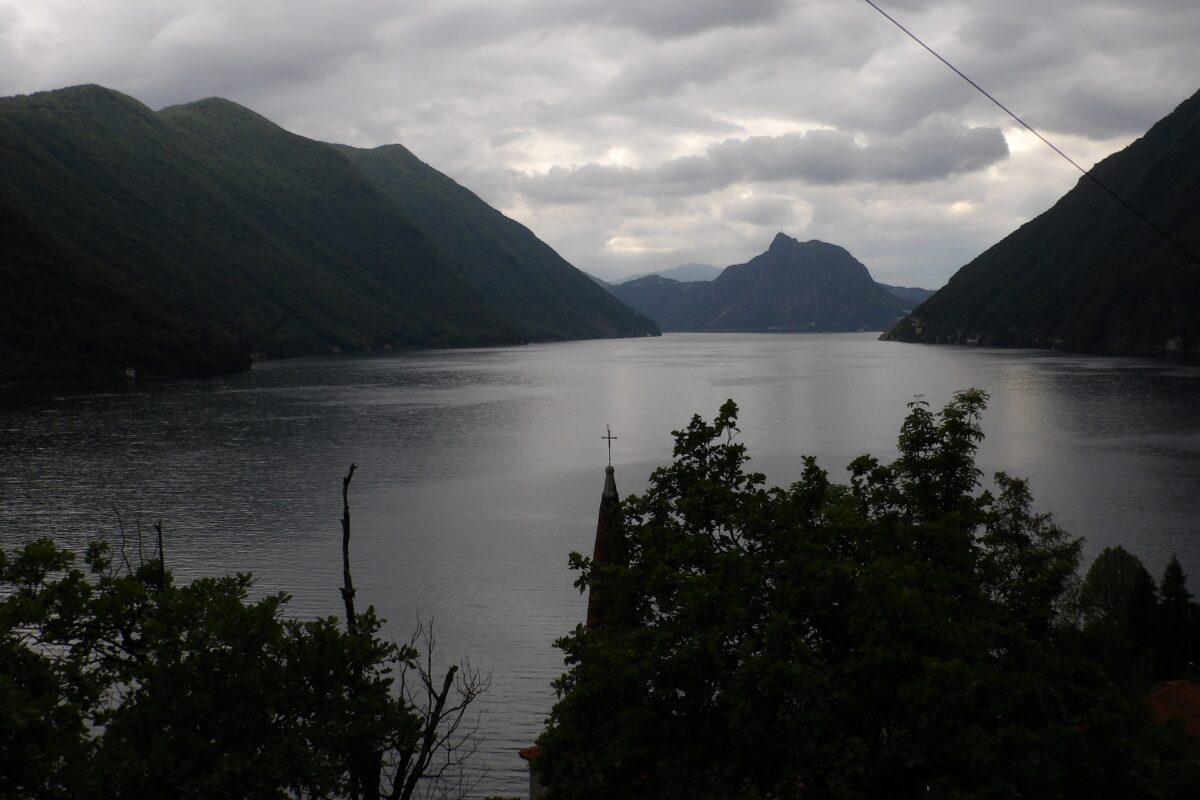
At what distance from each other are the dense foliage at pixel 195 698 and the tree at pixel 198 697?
0.06 ft

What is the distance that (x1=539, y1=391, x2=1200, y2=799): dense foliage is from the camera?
38.2ft

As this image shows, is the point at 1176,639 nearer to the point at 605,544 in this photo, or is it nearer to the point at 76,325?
the point at 605,544

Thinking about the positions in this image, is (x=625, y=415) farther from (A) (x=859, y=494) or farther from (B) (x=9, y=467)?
(A) (x=859, y=494)

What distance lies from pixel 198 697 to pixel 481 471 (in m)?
64.4

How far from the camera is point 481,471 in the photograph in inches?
3036

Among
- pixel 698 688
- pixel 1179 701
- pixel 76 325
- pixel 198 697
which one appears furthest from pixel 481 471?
pixel 76 325

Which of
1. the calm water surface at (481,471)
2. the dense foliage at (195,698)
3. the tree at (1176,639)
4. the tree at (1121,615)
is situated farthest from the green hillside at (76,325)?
the tree at (1176,639)

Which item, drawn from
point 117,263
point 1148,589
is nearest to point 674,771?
point 1148,589

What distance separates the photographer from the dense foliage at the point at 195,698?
11578 mm

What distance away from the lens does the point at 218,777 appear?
11.5 m

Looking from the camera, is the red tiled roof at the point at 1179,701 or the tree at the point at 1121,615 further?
the tree at the point at 1121,615

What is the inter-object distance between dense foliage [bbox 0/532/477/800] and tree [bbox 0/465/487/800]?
0.06ft

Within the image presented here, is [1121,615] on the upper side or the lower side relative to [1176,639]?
upper

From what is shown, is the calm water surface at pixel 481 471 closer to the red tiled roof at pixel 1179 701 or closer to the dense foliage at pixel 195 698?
the red tiled roof at pixel 1179 701
